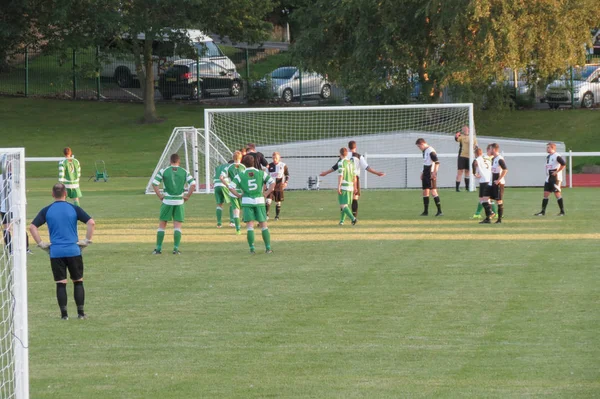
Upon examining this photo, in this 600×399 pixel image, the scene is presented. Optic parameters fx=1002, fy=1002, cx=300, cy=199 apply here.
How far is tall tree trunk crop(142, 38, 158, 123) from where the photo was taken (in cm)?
4778

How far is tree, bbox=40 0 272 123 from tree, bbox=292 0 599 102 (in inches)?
199

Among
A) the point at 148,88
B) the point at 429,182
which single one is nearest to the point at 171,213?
the point at 429,182

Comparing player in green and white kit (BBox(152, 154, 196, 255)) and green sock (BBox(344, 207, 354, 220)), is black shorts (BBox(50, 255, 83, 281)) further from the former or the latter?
green sock (BBox(344, 207, 354, 220))

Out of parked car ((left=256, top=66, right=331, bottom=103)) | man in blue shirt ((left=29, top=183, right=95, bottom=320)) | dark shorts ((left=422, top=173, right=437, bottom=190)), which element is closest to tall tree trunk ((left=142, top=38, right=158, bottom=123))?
parked car ((left=256, top=66, right=331, bottom=103))

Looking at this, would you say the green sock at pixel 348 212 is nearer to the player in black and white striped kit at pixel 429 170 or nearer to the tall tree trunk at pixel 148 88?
the player in black and white striped kit at pixel 429 170

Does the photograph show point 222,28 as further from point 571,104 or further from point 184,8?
point 571,104

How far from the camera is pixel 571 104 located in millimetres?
47219

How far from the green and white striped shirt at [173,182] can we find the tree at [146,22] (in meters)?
29.9

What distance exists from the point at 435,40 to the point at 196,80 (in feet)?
51.8

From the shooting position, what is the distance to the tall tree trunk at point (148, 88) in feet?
157

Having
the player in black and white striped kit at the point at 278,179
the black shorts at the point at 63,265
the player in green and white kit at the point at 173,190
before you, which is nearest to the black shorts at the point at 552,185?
the player in black and white striped kit at the point at 278,179

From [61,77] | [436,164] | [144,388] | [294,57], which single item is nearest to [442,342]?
[144,388]

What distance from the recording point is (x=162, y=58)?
4941 cm

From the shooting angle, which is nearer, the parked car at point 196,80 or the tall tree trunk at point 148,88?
the tall tree trunk at point 148,88
